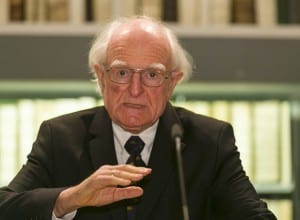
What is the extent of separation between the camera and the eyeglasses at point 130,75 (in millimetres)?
2416

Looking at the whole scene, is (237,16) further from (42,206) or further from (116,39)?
(42,206)

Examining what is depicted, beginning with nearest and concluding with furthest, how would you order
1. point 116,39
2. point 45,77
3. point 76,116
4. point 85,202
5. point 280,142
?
1. point 85,202
2. point 116,39
3. point 76,116
4. point 45,77
5. point 280,142

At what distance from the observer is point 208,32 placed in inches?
164

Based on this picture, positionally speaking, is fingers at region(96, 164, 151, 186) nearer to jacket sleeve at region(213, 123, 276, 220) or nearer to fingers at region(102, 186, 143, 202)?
fingers at region(102, 186, 143, 202)

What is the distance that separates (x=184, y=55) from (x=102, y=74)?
28 cm

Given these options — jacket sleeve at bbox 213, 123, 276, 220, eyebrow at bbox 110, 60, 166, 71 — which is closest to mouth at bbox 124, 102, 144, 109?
eyebrow at bbox 110, 60, 166, 71

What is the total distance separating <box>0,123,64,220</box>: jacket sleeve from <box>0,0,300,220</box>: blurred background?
5.26 ft

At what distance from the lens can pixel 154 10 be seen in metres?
4.27

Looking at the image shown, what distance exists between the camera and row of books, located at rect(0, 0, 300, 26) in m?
4.22

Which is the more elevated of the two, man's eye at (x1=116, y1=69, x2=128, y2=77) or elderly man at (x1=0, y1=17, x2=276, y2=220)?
man's eye at (x1=116, y1=69, x2=128, y2=77)

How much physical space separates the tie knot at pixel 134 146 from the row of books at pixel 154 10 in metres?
1.77

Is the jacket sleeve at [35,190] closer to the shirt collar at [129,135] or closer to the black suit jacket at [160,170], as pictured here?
the black suit jacket at [160,170]

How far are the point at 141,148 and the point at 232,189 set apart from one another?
33 cm

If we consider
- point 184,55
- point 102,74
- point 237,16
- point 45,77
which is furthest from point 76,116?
point 237,16
